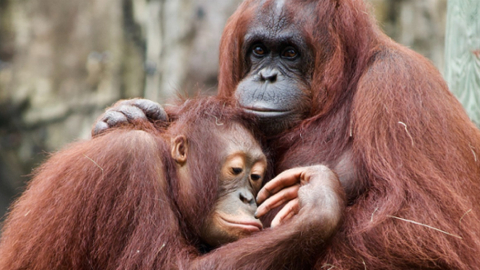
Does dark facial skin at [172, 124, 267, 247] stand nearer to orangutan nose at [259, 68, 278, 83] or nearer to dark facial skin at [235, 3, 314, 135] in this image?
dark facial skin at [235, 3, 314, 135]

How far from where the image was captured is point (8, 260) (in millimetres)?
3332

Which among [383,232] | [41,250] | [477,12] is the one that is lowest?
[41,250]

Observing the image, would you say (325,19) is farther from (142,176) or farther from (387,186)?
(142,176)

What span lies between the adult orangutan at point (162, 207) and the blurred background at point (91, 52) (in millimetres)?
5005

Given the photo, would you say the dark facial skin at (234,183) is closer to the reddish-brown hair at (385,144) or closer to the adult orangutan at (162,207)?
the adult orangutan at (162,207)

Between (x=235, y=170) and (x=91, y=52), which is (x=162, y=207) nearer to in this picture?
(x=235, y=170)

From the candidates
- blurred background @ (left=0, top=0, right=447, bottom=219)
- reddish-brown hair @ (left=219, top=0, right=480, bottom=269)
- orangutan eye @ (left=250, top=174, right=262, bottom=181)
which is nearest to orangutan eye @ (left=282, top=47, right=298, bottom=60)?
reddish-brown hair @ (left=219, top=0, right=480, bottom=269)

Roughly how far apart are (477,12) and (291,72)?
5.13ft

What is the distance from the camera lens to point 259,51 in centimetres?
384

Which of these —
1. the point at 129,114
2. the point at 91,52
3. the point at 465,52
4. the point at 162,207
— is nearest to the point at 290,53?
the point at 129,114

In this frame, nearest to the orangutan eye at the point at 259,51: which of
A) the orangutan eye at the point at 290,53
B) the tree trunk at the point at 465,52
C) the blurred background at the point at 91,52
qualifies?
the orangutan eye at the point at 290,53

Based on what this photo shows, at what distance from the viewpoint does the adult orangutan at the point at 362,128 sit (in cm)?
305

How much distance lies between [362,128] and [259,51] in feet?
2.88

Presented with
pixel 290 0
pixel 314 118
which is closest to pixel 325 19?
pixel 290 0
